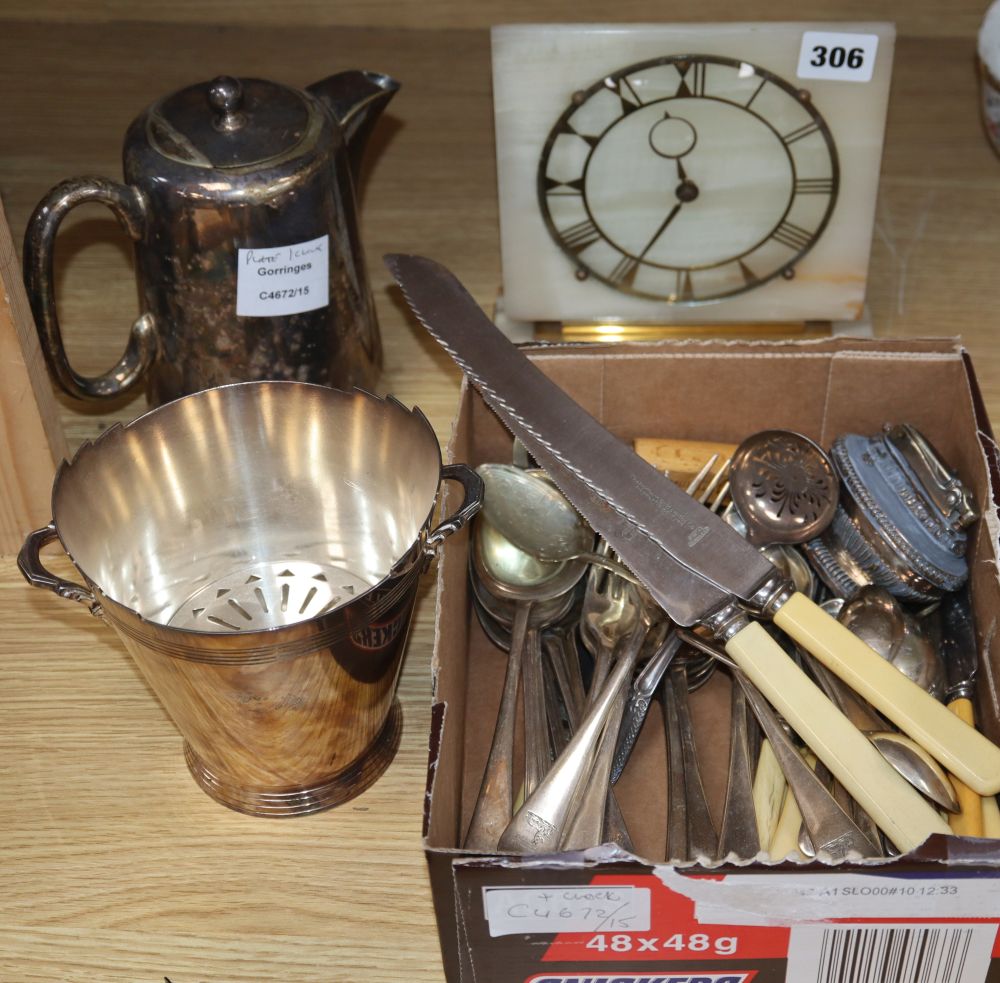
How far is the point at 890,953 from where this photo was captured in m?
0.48

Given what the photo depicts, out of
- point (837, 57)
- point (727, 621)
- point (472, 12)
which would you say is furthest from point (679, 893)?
point (472, 12)

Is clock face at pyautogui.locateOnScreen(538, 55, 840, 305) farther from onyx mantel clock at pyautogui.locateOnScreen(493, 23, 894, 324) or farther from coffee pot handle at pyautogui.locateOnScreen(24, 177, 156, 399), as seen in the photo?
coffee pot handle at pyautogui.locateOnScreen(24, 177, 156, 399)

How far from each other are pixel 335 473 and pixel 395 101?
21.8 inches

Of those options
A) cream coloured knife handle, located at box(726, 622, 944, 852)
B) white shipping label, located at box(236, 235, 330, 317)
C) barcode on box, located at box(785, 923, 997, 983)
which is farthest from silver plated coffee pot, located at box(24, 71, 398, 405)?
barcode on box, located at box(785, 923, 997, 983)

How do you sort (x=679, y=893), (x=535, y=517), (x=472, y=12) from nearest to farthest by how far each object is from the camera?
(x=679, y=893) < (x=535, y=517) < (x=472, y=12)

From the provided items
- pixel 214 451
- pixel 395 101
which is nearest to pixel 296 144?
pixel 214 451

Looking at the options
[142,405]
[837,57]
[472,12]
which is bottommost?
[142,405]

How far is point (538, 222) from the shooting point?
2.71ft

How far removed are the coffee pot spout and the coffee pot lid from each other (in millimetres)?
40

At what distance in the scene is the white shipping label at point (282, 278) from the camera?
703 millimetres

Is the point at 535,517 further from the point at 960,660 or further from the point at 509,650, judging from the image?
the point at 960,660

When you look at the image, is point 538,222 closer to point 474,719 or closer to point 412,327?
point 412,327

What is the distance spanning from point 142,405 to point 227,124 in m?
0.23

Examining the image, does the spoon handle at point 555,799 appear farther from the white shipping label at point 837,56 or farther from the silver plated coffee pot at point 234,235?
the white shipping label at point 837,56
